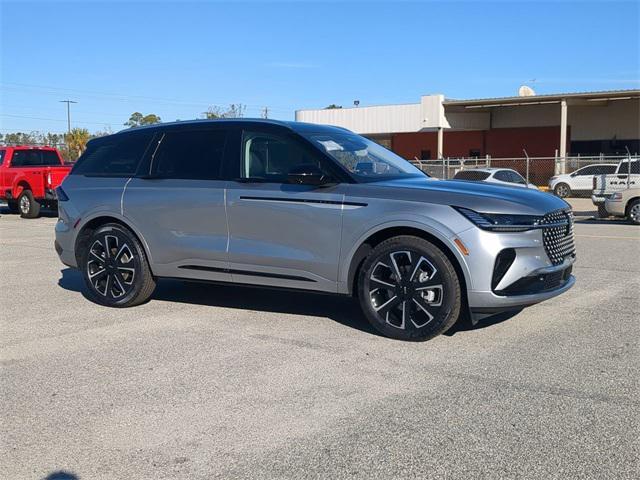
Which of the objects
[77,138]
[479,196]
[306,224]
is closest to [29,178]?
[306,224]

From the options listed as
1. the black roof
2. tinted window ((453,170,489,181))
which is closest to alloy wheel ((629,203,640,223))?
tinted window ((453,170,489,181))

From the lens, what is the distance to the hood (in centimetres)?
539

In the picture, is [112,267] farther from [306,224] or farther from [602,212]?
[602,212]

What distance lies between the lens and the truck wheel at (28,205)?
1954 cm

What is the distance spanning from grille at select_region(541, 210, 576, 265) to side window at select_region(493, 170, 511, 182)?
15.6 metres

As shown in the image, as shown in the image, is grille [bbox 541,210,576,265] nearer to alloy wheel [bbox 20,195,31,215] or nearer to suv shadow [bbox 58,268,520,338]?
suv shadow [bbox 58,268,520,338]

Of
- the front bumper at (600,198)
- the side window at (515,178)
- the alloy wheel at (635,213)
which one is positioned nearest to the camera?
the alloy wheel at (635,213)

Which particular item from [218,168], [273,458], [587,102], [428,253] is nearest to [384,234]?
[428,253]

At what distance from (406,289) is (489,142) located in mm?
41732

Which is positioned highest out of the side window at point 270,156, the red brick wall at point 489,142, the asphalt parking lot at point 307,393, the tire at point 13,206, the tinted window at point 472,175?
the red brick wall at point 489,142

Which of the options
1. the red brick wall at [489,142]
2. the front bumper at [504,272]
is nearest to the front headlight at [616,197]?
Answer: the front bumper at [504,272]

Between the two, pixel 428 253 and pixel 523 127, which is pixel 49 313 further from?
pixel 523 127

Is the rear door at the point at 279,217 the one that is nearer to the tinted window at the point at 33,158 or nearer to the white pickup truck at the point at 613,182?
the white pickup truck at the point at 613,182

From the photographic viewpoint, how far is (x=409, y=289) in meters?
5.58
